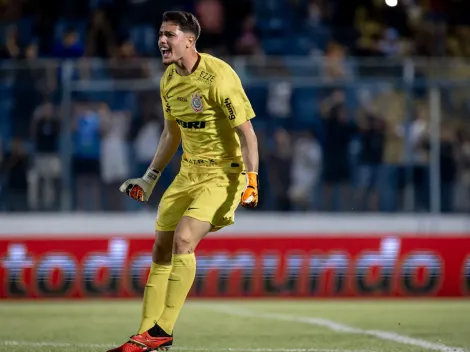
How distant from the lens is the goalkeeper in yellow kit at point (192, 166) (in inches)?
286

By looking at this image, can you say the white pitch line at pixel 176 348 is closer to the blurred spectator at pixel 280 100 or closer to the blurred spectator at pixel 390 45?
the blurred spectator at pixel 280 100

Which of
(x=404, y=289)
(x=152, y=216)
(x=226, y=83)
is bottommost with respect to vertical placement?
(x=404, y=289)

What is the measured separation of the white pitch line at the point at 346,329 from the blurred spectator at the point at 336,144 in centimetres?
264

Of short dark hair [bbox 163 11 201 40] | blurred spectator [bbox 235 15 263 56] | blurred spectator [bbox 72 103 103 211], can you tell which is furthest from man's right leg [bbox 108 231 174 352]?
blurred spectator [bbox 235 15 263 56]

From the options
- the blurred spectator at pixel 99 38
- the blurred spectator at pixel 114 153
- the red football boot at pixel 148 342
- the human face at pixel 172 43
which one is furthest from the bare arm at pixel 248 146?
the blurred spectator at pixel 99 38

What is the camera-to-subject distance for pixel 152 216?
14.9 m

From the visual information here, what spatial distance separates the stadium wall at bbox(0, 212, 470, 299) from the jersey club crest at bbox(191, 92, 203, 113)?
7.07 meters

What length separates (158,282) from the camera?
7.56 meters

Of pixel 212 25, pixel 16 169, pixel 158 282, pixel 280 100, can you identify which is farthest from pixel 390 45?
pixel 158 282

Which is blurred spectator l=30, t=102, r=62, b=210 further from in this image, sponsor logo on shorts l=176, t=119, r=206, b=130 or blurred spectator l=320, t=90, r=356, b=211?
sponsor logo on shorts l=176, t=119, r=206, b=130

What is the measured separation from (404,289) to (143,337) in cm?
799

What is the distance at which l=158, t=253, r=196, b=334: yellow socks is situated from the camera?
7227 mm

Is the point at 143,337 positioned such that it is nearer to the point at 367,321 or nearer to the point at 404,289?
the point at 367,321

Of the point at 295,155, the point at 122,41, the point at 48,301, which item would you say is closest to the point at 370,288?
the point at 295,155
